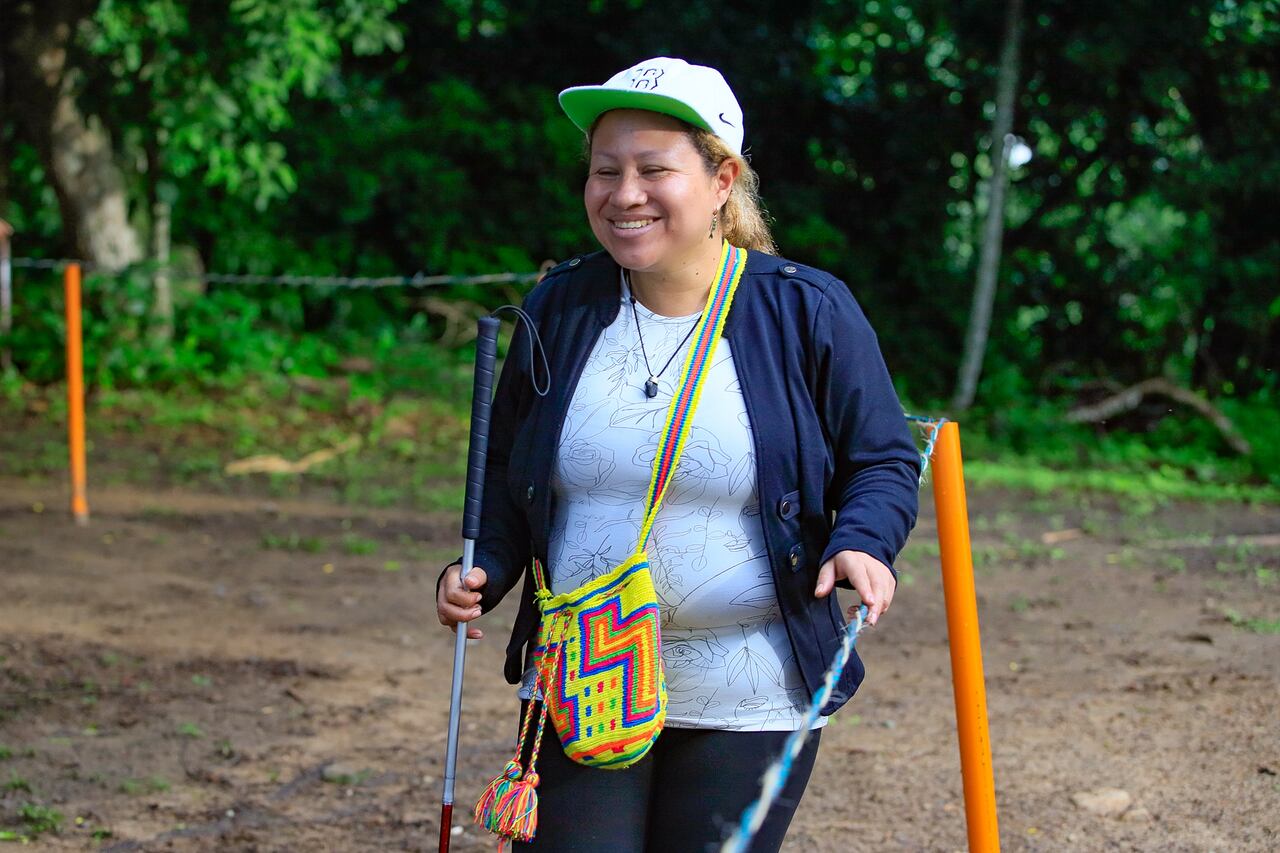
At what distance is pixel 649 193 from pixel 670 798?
37.9 inches

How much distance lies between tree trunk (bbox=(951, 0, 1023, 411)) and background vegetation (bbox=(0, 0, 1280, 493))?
294 millimetres

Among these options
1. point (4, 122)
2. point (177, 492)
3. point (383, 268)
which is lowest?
point (177, 492)

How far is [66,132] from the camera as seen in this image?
12.0 m

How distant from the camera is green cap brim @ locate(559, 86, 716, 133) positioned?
2.15 metres

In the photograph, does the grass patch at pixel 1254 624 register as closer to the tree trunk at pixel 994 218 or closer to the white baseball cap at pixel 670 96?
the white baseball cap at pixel 670 96

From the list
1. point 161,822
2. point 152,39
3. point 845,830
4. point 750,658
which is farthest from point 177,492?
point 750,658

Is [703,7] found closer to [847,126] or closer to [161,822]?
[847,126]

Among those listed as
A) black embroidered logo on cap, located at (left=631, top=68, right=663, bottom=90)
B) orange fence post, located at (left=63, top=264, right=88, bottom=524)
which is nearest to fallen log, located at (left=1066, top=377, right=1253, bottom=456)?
orange fence post, located at (left=63, top=264, right=88, bottom=524)

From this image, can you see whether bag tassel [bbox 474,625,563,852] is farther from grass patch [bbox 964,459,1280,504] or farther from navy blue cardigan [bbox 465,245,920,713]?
grass patch [bbox 964,459,1280,504]

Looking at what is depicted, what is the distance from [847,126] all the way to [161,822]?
12.8 meters

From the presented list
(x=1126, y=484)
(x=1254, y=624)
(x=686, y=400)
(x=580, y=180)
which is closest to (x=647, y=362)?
(x=686, y=400)

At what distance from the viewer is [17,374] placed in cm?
1215

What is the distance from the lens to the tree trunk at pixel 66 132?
38.3ft

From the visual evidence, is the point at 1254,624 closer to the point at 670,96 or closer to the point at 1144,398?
the point at 670,96
